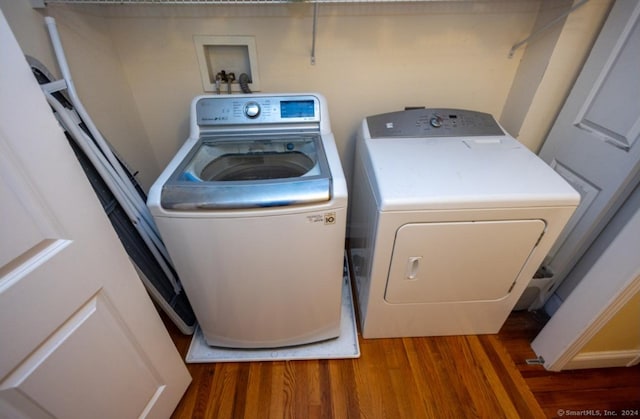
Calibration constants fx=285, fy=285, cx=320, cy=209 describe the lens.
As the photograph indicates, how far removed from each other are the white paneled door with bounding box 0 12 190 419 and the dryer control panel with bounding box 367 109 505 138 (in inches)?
45.3

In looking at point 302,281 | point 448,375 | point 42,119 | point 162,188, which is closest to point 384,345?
point 448,375

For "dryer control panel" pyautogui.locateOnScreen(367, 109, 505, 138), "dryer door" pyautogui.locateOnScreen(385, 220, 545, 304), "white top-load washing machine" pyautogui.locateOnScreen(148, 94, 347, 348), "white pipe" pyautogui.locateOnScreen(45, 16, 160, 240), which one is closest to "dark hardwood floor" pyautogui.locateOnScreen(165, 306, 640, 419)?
"white top-load washing machine" pyautogui.locateOnScreen(148, 94, 347, 348)

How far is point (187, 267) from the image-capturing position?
1.08 meters

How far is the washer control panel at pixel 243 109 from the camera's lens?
1302mm

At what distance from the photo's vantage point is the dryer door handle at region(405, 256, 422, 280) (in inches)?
45.3

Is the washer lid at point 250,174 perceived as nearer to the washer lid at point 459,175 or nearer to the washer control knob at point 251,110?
the washer control knob at point 251,110

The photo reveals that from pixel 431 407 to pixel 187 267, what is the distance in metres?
1.22

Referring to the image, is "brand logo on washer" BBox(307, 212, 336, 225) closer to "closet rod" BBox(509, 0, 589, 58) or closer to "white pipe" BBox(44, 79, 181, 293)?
"white pipe" BBox(44, 79, 181, 293)

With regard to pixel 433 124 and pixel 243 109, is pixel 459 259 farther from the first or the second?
pixel 243 109

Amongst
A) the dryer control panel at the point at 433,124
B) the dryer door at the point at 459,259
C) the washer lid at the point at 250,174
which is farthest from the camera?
the dryer control panel at the point at 433,124

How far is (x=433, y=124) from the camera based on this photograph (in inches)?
55.2

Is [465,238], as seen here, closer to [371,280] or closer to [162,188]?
[371,280]

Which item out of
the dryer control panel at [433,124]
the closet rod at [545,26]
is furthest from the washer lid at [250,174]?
the closet rod at [545,26]

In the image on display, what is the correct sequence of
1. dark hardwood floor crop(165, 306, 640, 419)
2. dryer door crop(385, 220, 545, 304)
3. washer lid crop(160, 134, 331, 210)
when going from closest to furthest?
1. washer lid crop(160, 134, 331, 210)
2. dryer door crop(385, 220, 545, 304)
3. dark hardwood floor crop(165, 306, 640, 419)
